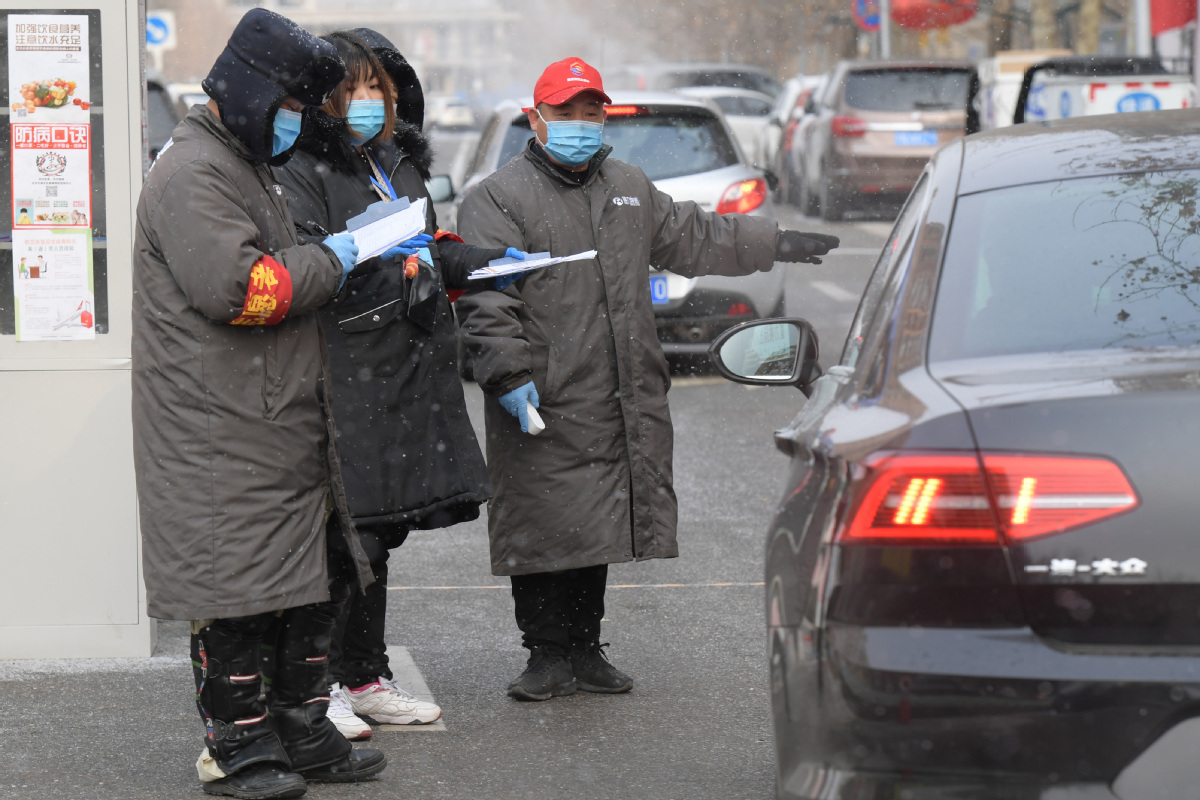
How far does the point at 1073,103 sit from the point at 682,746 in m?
12.2

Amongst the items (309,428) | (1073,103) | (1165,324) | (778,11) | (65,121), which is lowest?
(309,428)

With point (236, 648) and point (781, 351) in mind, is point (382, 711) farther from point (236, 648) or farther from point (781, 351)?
point (781, 351)

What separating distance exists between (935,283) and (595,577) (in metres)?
2.15

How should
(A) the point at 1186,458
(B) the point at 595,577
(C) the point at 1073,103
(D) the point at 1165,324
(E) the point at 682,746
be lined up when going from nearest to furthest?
(A) the point at 1186,458 → (D) the point at 1165,324 → (E) the point at 682,746 → (B) the point at 595,577 → (C) the point at 1073,103

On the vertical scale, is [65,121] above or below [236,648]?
above

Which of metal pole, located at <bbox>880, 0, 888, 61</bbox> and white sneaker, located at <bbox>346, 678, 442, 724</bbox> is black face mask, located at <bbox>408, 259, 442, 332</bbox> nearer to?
white sneaker, located at <bbox>346, 678, 442, 724</bbox>

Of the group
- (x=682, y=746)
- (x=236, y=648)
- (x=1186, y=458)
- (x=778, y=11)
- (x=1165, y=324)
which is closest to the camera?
(x=1186, y=458)

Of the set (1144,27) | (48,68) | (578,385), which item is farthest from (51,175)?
(1144,27)

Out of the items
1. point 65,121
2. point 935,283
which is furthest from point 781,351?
point 65,121

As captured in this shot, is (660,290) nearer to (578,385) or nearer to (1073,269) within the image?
(578,385)

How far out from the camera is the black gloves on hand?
4715 millimetres

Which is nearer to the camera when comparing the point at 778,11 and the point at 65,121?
the point at 65,121

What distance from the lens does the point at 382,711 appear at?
4.39 m

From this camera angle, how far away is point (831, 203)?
19.6m
